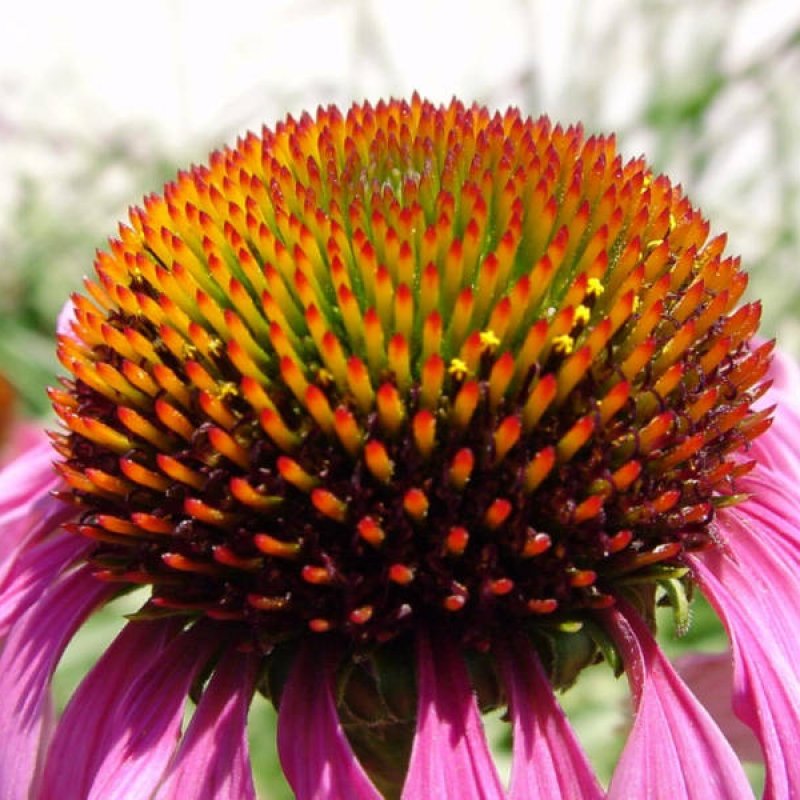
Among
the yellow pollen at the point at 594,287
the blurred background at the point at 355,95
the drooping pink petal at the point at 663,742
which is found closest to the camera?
the drooping pink petal at the point at 663,742

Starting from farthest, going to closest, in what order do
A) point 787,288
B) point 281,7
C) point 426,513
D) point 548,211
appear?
point 281,7, point 787,288, point 548,211, point 426,513

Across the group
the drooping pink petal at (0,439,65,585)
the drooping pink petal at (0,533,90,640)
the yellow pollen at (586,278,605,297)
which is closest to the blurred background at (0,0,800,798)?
the drooping pink petal at (0,439,65,585)

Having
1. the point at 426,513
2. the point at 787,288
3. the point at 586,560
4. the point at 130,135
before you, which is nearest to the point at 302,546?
the point at 426,513

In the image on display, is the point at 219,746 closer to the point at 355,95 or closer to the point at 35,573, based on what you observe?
the point at 35,573

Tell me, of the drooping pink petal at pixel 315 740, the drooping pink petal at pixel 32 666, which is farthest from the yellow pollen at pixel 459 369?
the drooping pink petal at pixel 32 666

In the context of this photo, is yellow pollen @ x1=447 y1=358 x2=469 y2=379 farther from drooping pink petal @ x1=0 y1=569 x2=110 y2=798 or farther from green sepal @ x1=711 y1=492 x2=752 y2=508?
drooping pink petal @ x1=0 y1=569 x2=110 y2=798

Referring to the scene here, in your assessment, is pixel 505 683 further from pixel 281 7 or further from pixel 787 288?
pixel 281 7

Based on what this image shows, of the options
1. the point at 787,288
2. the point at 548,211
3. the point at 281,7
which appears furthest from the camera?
the point at 281,7

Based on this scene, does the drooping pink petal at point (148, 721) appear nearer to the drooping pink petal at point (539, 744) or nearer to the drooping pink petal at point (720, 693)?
the drooping pink petal at point (539, 744)
